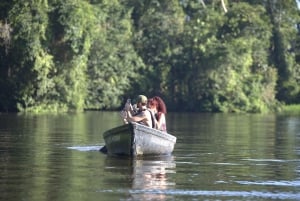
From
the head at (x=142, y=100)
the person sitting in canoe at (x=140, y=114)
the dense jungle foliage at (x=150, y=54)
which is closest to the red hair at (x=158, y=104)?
the person sitting in canoe at (x=140, y=114)

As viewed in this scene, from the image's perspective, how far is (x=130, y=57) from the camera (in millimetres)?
74938

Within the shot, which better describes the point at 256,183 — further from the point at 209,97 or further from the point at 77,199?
the point at 209,97

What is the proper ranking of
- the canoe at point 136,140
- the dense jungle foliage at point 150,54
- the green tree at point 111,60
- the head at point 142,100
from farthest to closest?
the green tree at point 111,60
the dense jungle foliage at point 150,54
the head at point 142,100
the canoe at point 136,140

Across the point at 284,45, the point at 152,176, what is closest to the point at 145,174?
the point at 152,176

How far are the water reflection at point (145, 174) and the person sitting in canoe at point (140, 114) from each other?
105 cm

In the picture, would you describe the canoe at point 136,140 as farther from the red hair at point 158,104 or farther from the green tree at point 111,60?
the green tree at point 111,60

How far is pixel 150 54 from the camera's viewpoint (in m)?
80.1

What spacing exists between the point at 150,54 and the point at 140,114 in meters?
58.8

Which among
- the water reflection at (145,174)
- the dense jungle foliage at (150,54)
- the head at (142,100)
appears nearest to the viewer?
the water reflection at (145,174)

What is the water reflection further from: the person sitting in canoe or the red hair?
the red hair

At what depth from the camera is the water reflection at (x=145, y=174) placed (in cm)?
1380

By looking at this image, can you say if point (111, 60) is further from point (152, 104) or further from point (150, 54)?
point (152, 104)

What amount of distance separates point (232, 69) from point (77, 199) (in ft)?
222

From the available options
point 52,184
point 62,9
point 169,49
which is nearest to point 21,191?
point 52,184
